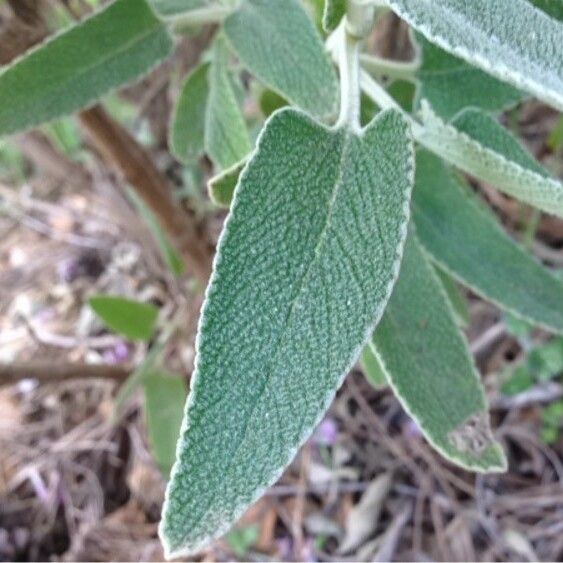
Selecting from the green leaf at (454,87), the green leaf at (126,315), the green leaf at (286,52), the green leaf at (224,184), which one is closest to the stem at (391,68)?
the green leaf at (454,87)

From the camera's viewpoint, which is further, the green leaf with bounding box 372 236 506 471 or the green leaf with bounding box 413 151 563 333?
the green leaf with bounding box 413 151 563 333

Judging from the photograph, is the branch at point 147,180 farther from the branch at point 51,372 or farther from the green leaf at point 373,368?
the green leaf at point 373,368

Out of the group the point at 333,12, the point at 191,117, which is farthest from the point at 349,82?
the point at 191,117

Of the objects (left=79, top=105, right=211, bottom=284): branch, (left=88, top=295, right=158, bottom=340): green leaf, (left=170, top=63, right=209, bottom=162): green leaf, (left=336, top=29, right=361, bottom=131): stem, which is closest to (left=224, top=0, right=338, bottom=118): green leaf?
(left=336, top=29, right=361, bottom=131): stem

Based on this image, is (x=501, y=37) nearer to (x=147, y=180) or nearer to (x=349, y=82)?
(x=349, y=82)

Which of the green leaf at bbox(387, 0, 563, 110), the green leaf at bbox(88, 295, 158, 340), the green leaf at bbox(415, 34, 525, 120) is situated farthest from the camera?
the green leaf at bbox(88, 295, 158, 340)

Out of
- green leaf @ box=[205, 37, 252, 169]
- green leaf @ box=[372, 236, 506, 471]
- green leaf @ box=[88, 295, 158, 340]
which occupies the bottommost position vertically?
green leaf @ box=[88, 295, 158, 340]

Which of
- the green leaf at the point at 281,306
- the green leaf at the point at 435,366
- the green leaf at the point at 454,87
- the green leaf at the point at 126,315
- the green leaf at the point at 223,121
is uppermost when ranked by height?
the green leaf at the point at 281,306

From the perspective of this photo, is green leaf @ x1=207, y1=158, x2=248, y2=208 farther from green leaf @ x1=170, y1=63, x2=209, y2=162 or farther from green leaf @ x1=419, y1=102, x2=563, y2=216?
green leaf @ x1=170, y1=63, x2=209, y2=162
